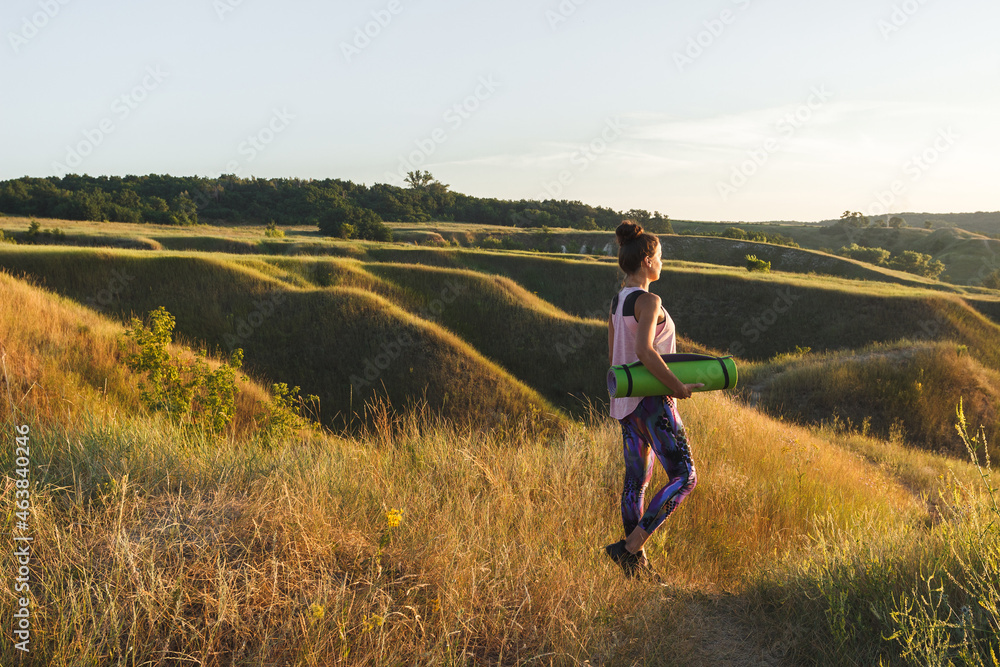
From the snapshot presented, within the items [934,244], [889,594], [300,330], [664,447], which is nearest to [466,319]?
[300,330]

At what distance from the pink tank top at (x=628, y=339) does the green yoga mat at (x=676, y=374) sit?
0.50 feet

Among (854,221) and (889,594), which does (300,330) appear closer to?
(889,594)

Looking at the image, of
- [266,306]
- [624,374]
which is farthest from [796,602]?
[266,306]

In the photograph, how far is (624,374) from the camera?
12.4ft

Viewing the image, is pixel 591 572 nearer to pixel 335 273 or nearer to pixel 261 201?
pixel 335 273

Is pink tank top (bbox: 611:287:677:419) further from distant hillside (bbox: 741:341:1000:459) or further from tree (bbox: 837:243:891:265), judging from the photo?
tree (bbox: 837:243:891:265)

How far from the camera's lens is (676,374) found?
382 cm

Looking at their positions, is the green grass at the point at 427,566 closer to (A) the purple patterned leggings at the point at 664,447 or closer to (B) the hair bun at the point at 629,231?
(A) the purple patterned leggings at the point at 664,447

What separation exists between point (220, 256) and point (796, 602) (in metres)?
27.6

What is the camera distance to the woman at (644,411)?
3.78 metres

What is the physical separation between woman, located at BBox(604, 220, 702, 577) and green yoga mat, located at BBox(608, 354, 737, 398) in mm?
57

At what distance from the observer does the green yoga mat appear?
149 inches

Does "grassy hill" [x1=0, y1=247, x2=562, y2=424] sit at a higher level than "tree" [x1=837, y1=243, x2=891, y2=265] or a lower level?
lower

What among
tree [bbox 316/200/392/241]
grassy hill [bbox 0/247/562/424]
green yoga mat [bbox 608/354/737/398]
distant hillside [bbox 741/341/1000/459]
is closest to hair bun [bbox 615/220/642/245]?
green yoga mat [bbox 608/354/737/398]
